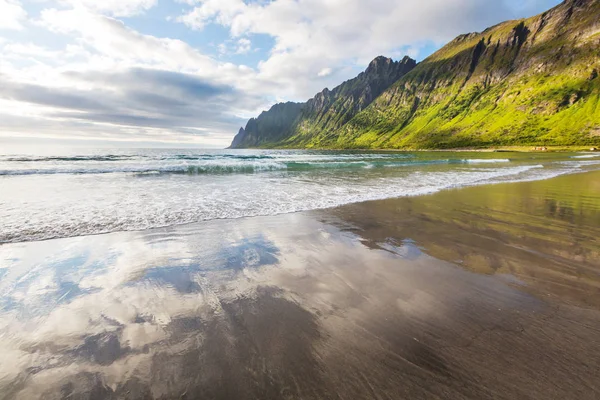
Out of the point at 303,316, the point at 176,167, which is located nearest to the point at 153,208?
the point at 303,316

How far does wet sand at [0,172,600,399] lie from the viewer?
301cm

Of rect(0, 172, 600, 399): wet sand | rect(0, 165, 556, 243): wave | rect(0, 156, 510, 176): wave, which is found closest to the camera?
rect(0, 172, 600, 399): wet sand

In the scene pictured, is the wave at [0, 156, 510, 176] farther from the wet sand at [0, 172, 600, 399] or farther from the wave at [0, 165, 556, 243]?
the wet sand at [0, 172, 600, 399]

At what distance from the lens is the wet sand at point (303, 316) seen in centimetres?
301

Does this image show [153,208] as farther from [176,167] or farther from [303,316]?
[176,167]

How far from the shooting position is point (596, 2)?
592 feet

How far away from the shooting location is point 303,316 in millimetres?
4328

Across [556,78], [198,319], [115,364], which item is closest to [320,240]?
[198,319]

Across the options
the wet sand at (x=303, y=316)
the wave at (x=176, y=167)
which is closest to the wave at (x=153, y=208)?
the wet sand at (x=303, y=316)

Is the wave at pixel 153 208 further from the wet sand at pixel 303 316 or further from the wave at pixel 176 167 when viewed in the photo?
the wave at pixel 176 167

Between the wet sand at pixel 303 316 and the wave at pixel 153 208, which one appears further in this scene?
the wave at pixel 153 208

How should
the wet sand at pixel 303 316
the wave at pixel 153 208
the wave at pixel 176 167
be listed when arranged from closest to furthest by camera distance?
the wet sand at pixel 303 316, the wave at pixel 153 208, the wave at pixel 176 167

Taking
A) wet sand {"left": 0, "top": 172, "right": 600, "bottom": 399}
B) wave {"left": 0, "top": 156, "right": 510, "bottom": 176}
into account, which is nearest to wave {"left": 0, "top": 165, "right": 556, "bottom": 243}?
wet sand {"left": 0, "top": 172, "right": 600, "bottom": 399}

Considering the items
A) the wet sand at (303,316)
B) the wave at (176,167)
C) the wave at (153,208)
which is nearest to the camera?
the wet sand at (303,316)
